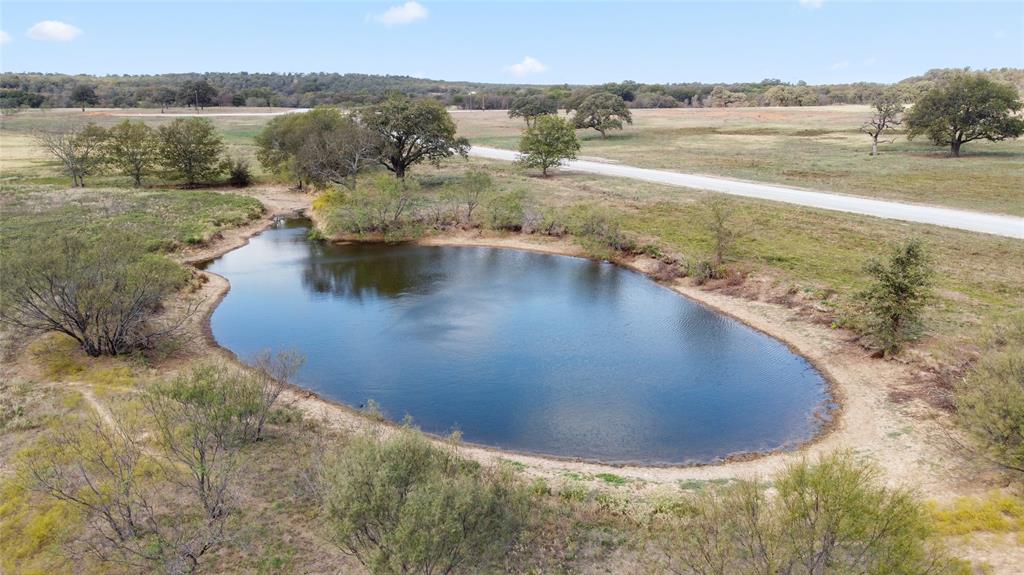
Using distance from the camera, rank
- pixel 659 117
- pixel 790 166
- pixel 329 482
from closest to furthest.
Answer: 1. pixel 329 482
2. pixel 790 166
3. pixel 659 117

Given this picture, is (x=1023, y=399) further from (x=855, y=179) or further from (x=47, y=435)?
(x=855, y=179)

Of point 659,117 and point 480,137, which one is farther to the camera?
point 659,117

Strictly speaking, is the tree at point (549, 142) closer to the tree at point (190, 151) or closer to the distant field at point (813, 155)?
the distant field at point (813, 155)

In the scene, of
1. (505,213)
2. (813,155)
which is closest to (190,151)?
(505,213)

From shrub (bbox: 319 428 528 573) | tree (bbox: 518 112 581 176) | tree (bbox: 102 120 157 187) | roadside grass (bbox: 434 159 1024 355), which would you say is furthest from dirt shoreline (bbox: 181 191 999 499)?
tree (bbox: 102 120 157 187)

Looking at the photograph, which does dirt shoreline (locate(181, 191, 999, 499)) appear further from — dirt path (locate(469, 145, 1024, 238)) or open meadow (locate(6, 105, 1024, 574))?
dirt path (locate(469, 145, 1024, 238))

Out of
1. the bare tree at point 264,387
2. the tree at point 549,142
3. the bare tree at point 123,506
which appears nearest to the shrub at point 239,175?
the tree at point 549,142

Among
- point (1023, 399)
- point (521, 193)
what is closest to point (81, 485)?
point (1023, 399)

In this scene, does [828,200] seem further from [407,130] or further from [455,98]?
[455,98]
